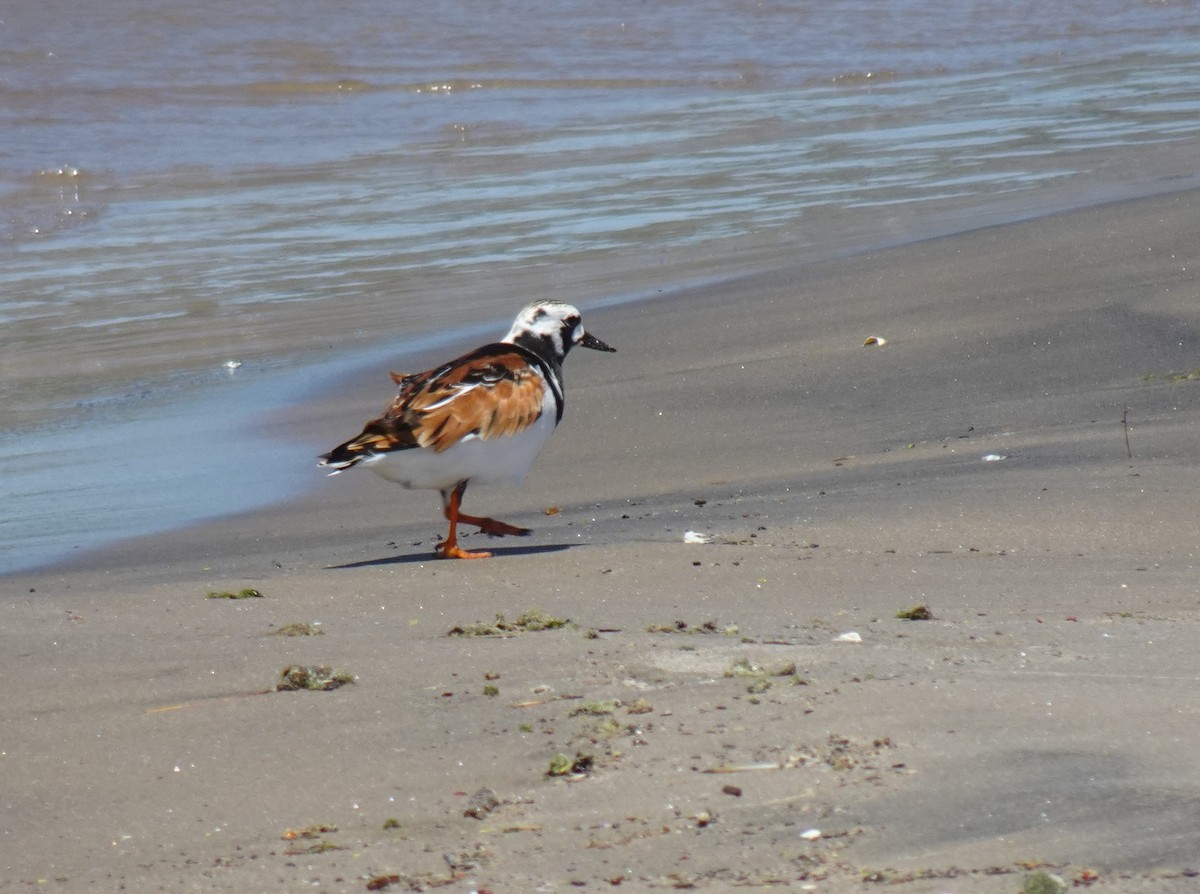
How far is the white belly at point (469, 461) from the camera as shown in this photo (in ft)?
18.3

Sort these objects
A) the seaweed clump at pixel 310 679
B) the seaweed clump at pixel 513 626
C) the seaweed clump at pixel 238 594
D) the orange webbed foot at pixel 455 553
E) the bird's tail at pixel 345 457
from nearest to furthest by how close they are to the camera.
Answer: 1. the seaweed clump at pixel 310 679
2. the seaweed clump at pixel 513 626
3. the seaweed clump at pixel 238 594
4. the bird's tail at pixel 345 457
5. the orange webbed foot at pixel 455 553

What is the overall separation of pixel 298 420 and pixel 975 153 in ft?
24.8

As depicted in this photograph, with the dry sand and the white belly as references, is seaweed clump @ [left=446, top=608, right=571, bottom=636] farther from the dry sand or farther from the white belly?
the white belly

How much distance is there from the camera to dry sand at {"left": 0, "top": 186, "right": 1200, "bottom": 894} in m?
2.87

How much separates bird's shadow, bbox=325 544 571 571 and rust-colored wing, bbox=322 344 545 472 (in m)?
0.34

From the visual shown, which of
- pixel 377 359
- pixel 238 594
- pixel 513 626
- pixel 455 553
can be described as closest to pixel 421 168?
pixel 377 359

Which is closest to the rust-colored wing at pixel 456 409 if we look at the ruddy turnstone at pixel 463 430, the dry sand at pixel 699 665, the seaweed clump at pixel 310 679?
the ruddy turnstone at pixel 463 430

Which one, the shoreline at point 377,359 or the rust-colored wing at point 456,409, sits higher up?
the rust-colored wing at point 456,409

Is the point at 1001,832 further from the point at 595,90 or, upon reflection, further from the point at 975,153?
the point at 595,90

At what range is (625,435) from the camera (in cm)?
742

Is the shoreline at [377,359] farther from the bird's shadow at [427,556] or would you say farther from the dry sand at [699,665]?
the bird's shadow at [427,556]

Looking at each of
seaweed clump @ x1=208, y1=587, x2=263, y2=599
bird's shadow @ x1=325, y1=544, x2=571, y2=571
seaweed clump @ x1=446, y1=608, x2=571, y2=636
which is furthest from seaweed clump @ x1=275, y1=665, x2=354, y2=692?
bird's shadow @ x1=325, y1=544, x2=571, y2=571

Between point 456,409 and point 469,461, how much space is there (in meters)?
0.19

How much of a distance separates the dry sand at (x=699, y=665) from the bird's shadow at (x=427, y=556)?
0.02 m
